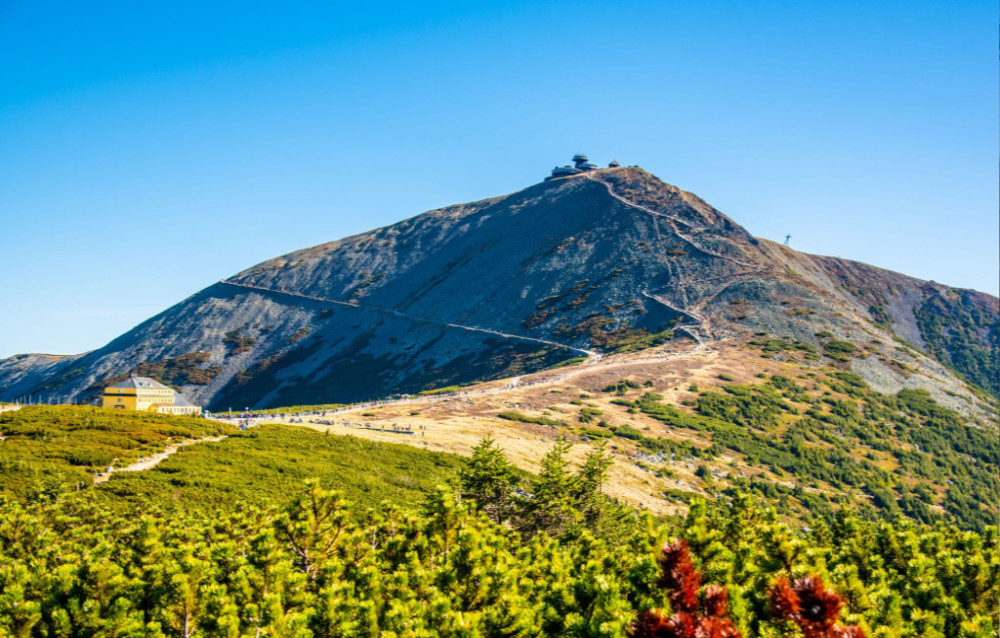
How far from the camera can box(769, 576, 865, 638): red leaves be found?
25.2ft

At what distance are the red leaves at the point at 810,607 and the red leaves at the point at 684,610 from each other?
72 cm

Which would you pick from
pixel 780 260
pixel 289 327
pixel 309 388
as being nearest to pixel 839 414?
pixel 780 260

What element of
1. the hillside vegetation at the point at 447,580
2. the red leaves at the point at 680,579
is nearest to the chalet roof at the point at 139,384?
the hillside vegetation at the point at 447,580

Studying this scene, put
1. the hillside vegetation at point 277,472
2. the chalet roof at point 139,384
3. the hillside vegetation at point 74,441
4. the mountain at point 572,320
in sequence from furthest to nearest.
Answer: the mountain at point 572,320 → the chalet roof at point 139,384 → the hillside vegetation at point 277,472 → the hillside vegetation at point 74,441

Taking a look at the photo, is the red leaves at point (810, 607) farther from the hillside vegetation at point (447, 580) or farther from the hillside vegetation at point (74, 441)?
the hillside vegetation at point (74, 441)

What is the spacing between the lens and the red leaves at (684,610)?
8.09 meters

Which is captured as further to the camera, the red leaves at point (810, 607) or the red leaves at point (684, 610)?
the red leaves at point (684, 610)

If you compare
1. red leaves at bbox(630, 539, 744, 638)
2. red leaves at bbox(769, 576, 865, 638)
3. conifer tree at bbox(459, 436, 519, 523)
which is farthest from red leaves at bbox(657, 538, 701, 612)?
conifer tree at bbox(459, 436, 519, 523)

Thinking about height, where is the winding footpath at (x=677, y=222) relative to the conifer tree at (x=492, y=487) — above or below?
above

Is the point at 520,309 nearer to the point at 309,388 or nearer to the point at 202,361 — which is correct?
the point at 309,388

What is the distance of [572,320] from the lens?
142 metres

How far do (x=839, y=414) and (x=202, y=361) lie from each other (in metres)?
157

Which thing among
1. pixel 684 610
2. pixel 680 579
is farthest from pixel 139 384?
pixel 684 610

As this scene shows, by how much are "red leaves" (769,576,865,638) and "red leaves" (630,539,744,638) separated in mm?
718
